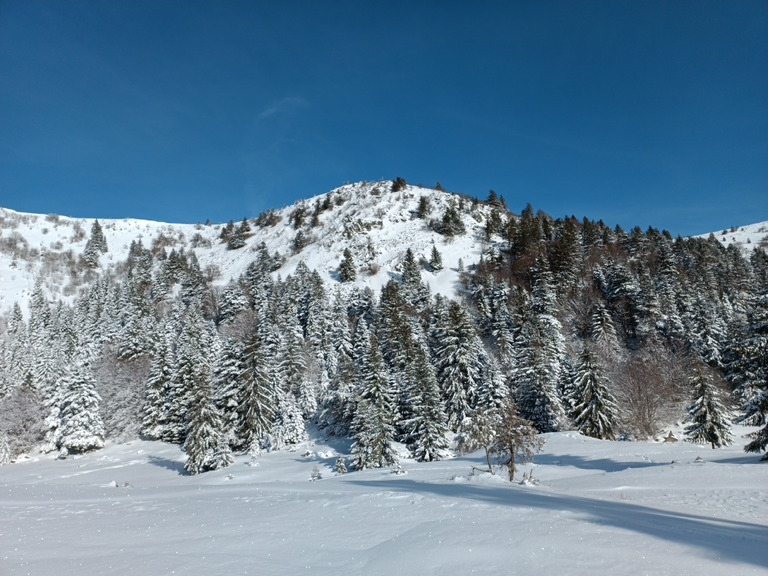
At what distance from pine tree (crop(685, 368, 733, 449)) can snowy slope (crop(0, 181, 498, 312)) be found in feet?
198

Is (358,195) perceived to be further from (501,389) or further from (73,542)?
(73,542)

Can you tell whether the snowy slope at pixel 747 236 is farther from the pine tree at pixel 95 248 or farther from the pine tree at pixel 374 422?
the pine tree at pixel 95 248

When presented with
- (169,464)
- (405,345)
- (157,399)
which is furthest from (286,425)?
(157,399)

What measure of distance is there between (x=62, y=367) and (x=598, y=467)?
62.6m

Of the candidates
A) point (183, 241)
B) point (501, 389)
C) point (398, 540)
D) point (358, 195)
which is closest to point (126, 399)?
point (501, 389)

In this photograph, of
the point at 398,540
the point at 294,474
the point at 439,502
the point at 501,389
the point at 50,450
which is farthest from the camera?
the point at 50,450

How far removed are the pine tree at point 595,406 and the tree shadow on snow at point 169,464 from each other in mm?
37934

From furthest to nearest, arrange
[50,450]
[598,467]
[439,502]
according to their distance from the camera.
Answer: [50,450] < [598,467] < [439,502]

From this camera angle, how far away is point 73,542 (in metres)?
9.57

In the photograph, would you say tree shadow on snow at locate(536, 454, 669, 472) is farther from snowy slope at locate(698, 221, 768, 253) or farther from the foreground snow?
snowy slope at locate(698, 221, 768, 253)

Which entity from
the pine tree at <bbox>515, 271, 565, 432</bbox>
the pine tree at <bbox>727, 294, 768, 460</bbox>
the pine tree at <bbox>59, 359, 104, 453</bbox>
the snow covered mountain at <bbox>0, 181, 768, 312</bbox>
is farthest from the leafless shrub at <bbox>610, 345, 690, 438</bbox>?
the pine tree at <bbox>59, 359, 104, 453</bbox>

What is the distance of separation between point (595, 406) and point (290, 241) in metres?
107

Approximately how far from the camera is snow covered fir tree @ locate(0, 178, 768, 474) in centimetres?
3941

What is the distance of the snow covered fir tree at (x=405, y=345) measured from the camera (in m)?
39.4
